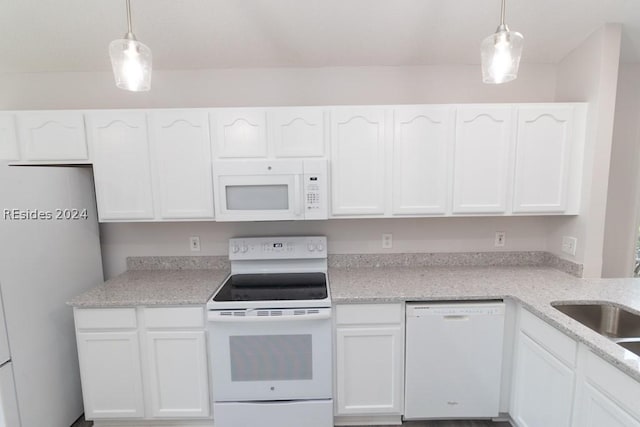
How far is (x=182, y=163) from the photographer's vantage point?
199 centimetres

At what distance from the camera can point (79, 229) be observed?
2.04 m

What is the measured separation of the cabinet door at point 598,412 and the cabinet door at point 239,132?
204cm

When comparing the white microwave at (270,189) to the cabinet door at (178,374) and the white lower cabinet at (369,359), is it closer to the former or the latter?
the white lower cabinet at (369,359)

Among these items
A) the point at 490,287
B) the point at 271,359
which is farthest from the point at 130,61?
the point at 490,287

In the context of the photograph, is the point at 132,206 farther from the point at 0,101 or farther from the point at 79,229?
the point at 0,101

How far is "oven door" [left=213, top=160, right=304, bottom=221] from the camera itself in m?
1.92

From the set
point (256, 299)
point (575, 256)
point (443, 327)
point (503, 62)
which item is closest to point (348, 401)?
point (443, 327)

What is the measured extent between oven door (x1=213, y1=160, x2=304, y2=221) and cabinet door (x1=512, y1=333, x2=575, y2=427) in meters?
1.53

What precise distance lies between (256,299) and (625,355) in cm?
166

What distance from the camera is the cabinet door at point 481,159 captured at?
1.96 m

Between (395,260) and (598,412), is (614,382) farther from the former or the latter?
(395,260)

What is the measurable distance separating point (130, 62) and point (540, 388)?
2461mm

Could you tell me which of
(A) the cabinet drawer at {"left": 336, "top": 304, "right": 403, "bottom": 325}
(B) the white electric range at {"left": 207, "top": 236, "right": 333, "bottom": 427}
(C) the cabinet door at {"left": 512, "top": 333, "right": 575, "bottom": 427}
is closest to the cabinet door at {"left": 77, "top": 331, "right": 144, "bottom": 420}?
(B) the white electric range at {"left": 207, "top": 236, "right": 333, "bottom": 427}

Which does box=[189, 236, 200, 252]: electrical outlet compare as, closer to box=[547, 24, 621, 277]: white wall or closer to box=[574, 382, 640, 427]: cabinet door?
box=[574, 382, 640, 427]: cabinet door
